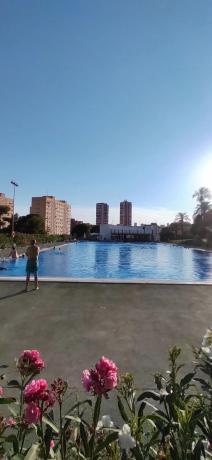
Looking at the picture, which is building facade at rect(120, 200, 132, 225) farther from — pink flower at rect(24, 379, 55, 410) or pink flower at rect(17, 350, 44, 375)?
pink flower at rect(24, 379, 55, 410)

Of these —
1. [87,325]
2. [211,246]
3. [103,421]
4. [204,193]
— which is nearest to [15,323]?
[87,325]

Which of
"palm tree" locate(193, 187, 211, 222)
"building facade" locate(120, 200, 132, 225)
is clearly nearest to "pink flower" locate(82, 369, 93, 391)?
"palm tree" locate(193, 187, 211, 222)

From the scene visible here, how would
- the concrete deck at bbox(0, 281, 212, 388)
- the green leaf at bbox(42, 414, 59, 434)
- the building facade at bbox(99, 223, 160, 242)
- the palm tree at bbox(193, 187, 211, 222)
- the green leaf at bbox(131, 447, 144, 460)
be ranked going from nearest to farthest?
the green leaf at bbox(131, 447, 144, 460), the green leaf at bbox(42, 414, 59, 434), the concrete deck at bbox(0, 281, 212, 388), the palm tree at bbox(193, 187, 211, 222), the building facade at bbox(99, 223, 160, 242)

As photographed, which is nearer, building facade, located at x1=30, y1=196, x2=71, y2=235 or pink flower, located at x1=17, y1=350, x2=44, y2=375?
pink flower, located at x1=17, y1=350, x2=44, y2=375

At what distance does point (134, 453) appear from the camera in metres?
1.58

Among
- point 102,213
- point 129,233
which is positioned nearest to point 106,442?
point 129,233

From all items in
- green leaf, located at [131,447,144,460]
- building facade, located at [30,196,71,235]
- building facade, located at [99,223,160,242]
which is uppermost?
building facade, located at [30,196,71,235]

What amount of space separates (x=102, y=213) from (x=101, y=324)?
612 feet

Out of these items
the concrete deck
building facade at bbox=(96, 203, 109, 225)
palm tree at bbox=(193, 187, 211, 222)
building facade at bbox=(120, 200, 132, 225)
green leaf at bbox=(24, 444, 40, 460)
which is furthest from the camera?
building facade at bbox=(96, 203, 109, 225)

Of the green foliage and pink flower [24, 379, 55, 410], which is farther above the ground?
pink flower [24, 379, 55, 410]

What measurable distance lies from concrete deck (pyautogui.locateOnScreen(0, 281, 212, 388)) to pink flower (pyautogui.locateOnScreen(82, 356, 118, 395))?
1393 mm

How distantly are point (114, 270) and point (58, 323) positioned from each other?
57.6 feet

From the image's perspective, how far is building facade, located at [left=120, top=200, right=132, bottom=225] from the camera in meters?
191

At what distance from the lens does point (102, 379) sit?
1.51 m
